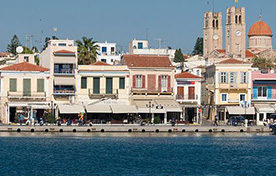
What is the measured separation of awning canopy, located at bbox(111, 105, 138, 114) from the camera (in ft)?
261

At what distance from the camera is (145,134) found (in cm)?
7500

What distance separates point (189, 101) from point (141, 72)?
684 centimetres

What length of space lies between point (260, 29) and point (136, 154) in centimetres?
13282

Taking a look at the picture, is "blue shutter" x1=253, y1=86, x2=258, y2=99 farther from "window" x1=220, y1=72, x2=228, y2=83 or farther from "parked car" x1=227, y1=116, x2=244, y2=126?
"parked car" x1=227, y1=116, x2=244, y2=126

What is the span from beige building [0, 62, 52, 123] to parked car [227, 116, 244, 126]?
21560 millimetres

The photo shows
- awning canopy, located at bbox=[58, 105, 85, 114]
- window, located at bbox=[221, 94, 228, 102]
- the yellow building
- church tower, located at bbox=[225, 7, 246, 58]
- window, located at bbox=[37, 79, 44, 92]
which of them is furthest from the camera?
church tower, located at bbox=[225, 7, 246, 58]

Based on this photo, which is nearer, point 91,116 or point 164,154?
point 164,154

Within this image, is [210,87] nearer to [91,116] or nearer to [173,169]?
[91,116]

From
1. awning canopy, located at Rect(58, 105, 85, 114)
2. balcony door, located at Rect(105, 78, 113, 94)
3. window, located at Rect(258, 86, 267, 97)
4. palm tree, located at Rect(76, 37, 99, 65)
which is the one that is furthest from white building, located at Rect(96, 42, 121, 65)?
awning canopy, located at Rect(58, 105, 85, 114)

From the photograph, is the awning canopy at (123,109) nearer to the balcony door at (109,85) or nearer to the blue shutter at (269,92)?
the balcony door at (109,85)

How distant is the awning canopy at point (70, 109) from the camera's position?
79062 mm

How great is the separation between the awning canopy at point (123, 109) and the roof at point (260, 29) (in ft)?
363

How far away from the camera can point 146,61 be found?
85125 millimetres

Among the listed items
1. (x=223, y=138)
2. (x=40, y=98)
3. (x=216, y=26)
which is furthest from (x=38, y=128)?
(x=216, y=26)
